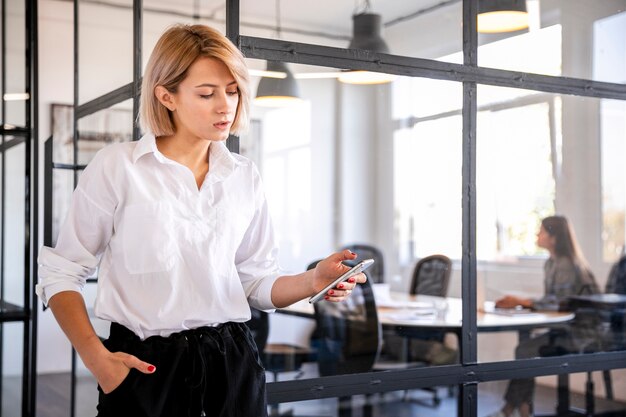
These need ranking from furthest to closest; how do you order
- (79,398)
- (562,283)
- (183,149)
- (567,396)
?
(562,283), (567,396), (79,398), (183,149)

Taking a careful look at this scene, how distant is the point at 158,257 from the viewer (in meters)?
1.47

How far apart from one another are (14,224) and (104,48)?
3.05 feet

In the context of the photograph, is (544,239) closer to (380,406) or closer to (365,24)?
(365,24)

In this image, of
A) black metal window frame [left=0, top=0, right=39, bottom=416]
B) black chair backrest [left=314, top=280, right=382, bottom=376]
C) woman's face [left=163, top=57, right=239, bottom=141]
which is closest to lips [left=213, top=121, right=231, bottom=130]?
woman's face [left=163, top=57, right=239, bottom=141]

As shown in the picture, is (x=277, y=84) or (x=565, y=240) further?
(x=565, y=240)

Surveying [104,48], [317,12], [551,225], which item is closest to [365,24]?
[317,12]

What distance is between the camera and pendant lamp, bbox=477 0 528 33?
107 inches

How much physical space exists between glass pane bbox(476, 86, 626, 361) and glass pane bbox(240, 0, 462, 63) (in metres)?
0.38

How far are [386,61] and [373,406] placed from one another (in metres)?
3.24

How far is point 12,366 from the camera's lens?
335cm

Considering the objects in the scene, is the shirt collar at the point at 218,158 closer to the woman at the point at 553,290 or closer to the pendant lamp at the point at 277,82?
the pendant lamp at the point at 277,82

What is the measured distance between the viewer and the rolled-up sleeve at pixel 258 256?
167cm

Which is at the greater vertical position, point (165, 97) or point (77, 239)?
point (165, 97)

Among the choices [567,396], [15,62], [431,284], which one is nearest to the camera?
[15,62]
